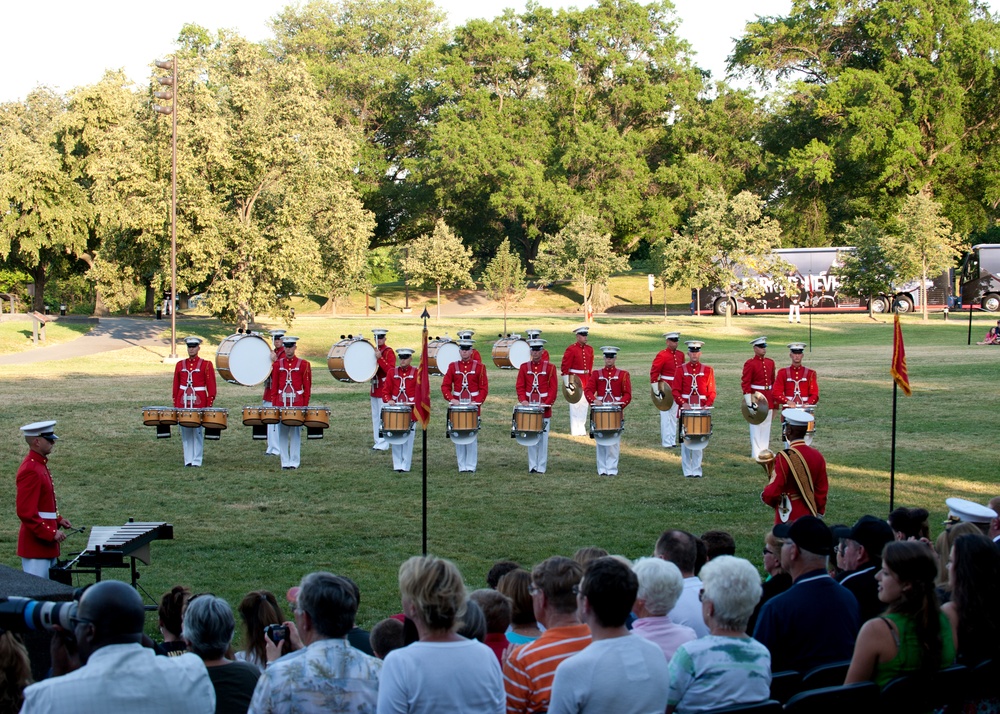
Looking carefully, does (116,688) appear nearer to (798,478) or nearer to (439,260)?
(798,478)

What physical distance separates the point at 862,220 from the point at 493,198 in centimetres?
2310

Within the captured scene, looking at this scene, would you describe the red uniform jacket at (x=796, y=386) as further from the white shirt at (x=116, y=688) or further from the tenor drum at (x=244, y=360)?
the white shirt at (x=116, y=688)

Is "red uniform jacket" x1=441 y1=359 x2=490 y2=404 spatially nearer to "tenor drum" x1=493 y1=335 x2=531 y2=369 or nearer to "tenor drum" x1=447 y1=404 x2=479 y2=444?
"tenor drum" x1=447 y1=404 x2=479 y2=444

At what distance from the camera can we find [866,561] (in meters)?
6.55

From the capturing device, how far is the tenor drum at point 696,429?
1574cm

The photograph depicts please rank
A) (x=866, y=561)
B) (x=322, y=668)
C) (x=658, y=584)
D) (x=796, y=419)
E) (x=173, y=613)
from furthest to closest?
(x=796, y=419) → (x=866, y=561) → (x=173, y=613) → (x=658, y=584) → (x=322, y=668)

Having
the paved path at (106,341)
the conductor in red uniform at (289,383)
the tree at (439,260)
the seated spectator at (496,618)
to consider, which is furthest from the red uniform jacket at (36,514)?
the tree at (439,260)

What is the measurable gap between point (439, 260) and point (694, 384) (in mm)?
45447

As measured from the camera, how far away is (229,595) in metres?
9.80

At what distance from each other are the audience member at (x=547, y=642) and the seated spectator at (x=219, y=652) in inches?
50.1

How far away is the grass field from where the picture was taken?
11.4 m

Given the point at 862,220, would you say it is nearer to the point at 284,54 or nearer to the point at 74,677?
the point at 284,54

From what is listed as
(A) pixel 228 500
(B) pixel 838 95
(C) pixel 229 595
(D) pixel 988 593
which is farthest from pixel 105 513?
(B) pixel 838 95

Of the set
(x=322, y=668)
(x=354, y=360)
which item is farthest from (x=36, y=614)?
(x=354, y=360)
